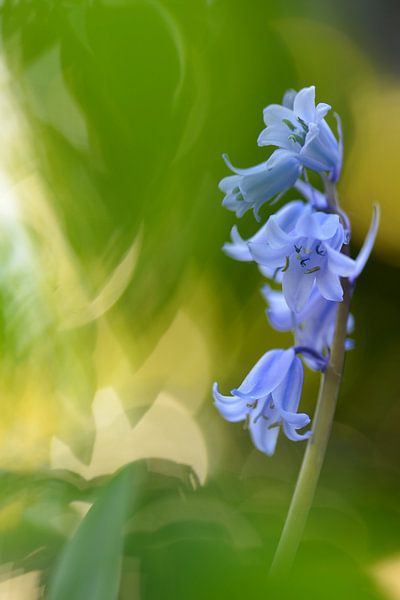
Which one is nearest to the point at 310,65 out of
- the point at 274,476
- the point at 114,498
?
the point at 274,476

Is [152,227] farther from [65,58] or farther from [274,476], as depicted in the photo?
[274,476]

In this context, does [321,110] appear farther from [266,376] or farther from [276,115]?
[266,376]

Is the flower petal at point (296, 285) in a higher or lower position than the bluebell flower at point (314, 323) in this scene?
higher

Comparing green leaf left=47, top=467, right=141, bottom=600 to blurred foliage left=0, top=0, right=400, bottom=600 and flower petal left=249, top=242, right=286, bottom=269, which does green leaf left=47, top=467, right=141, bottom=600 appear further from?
flower petal left=249, top=242, right=286, bottom=269

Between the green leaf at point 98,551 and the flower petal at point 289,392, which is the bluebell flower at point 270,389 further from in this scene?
the green leaf at point 98,551

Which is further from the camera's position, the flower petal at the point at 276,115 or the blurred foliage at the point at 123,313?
the flower petal at the point at 276,115

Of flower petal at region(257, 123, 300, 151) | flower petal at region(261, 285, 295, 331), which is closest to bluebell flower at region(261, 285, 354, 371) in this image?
flower petal at region(261, 285, 295, 331)

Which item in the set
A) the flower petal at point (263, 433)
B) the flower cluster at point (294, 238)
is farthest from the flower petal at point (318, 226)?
the flower petal at point (263, 433)
